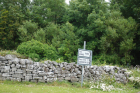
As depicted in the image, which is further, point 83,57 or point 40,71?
point 83,57

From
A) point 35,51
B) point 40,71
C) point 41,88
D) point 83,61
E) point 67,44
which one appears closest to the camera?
point 41,88

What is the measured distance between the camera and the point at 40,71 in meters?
9.17

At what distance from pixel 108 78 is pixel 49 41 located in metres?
11.1

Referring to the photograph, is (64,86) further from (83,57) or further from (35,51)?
(35,51)

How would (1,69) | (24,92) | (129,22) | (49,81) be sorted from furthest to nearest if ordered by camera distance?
(129,22) < (49,81) < (1,69) < (24,92)

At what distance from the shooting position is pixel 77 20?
20562 mm

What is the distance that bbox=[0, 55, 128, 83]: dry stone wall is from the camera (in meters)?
8.73

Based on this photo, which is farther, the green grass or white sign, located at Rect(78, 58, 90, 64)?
white sign, located at Rect(78, 58, 90, 64)

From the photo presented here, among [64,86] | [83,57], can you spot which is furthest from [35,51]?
[83,57]

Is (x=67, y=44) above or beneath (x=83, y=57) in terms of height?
above

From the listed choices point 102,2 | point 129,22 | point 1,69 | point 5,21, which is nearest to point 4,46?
point 5,21

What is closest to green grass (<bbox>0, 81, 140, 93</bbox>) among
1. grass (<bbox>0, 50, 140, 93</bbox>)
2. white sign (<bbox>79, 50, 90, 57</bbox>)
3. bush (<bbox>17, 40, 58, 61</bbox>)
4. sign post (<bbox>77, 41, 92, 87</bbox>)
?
grass (<bbox>0, 50, 140, 93</bbox>)

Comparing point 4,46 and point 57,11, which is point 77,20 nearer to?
point 57,11

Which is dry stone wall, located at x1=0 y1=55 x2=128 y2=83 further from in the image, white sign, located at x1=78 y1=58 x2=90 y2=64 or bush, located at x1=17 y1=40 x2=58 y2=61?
bush, located at x1=17 y1=40 x2=58 y2=61
